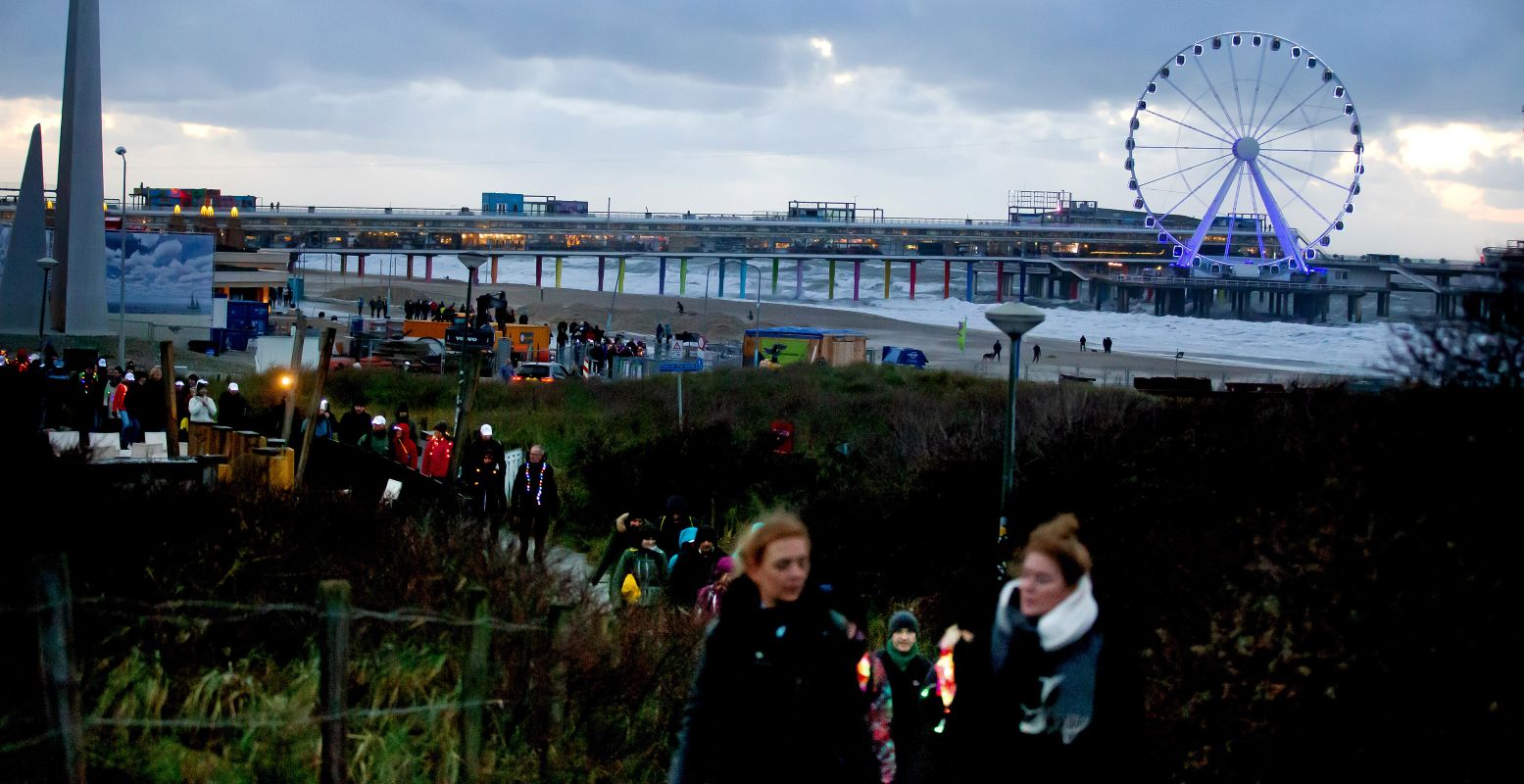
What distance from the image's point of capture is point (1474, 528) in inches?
196

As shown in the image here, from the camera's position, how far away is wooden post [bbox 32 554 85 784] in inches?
189

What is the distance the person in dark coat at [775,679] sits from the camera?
13.6ft

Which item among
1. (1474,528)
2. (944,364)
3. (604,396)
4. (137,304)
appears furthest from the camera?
(944,364)

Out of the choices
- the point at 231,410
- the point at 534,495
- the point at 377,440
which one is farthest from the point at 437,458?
the point at 231,410

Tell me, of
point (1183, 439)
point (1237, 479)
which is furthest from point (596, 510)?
point (1237, 479)

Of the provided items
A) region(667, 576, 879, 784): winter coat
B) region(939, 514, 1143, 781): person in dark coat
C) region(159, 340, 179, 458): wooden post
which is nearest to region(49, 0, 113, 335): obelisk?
region(159, 340, 179, 458): wooden post

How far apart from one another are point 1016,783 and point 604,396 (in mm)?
28176

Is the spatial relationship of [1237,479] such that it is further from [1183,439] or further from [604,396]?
[604,396]

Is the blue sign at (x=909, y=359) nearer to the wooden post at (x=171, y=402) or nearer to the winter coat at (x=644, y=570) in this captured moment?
the wooden post at (x=171, y=402)

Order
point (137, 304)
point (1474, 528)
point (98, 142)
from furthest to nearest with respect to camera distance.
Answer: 1. point (137, 304)
2. point (98, 142)
3. point (1474, 528)

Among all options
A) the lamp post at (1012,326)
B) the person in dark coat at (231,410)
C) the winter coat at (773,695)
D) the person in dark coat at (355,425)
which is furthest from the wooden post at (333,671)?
the person in dark coat at (231,410)

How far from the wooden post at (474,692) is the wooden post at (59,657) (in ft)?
5.64

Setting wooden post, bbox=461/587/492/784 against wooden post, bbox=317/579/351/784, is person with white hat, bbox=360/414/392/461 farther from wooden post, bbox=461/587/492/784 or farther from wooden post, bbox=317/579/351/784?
wooden post, bbox=317/579/351/784

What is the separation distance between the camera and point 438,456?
16.9 metres
